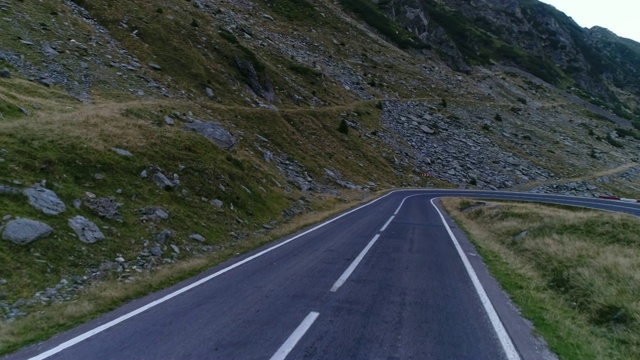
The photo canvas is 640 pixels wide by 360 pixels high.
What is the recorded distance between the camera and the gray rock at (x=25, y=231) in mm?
8148

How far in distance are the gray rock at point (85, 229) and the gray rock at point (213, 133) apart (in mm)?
11581

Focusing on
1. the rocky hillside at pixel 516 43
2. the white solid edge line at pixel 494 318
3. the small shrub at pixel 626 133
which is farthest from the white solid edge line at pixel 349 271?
the small shrub at pixel 626 133

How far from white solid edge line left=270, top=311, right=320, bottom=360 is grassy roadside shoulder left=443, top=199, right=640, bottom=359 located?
3804 millimetres

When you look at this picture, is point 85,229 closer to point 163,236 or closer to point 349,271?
point 163,236

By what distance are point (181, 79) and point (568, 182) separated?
5375 centimetres

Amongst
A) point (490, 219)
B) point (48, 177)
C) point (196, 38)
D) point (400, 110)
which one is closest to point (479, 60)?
point (400, 110)

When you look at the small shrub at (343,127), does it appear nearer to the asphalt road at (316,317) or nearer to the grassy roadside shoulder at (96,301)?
the grassy roadside shoulder at (96,301)

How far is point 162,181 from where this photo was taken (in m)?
13.9

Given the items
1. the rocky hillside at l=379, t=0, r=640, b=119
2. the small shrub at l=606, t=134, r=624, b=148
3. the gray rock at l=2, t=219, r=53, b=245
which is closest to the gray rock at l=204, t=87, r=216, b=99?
the gray rock at l=2, t=219, r=53, b=245

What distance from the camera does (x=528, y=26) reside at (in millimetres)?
148375

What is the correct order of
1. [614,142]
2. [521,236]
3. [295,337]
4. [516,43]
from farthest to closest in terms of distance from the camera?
1. [516,43]
2. [614,142]
3. [521,236]
4. [295,337]

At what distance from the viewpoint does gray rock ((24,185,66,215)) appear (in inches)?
374

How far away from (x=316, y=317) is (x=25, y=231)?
22.0 feet

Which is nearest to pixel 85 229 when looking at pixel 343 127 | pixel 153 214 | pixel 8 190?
pixel 8 190
